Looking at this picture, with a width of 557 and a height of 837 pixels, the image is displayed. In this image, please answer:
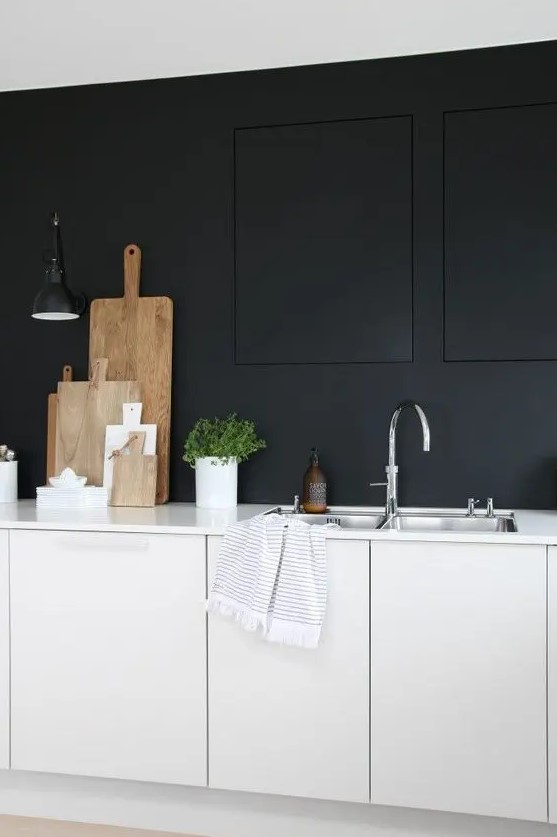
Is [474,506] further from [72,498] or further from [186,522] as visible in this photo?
[72,498]

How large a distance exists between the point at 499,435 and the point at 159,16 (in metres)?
1.78

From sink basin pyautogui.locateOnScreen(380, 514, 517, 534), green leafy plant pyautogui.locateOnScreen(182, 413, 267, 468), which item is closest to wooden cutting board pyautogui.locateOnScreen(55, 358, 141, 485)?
green leafy plant pyautogui.locateOnScreen(182, 413, 267, 468)

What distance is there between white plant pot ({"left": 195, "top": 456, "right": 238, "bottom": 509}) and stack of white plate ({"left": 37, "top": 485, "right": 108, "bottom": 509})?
0.34 meters

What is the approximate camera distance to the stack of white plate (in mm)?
2967

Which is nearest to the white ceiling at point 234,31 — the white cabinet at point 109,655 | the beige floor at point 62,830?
the white cabinet at point 109,655

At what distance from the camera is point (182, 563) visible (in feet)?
8.34

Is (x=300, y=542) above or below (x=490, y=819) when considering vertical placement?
above

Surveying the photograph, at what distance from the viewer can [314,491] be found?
2.97 meters

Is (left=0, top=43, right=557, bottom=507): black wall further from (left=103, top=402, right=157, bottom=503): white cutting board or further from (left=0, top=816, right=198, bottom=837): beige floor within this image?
(left=0, top=816, right=198, bottom=837): beige floor

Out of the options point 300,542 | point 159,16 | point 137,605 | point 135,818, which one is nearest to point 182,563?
point 137,605

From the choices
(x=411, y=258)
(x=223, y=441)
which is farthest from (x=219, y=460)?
(x=411, y=258)

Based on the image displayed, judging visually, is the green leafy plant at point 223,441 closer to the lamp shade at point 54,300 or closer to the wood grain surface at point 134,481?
the wood grain surface at point 134,481

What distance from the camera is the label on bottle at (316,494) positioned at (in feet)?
9.73

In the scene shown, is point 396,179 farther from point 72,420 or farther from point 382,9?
point 72,420
